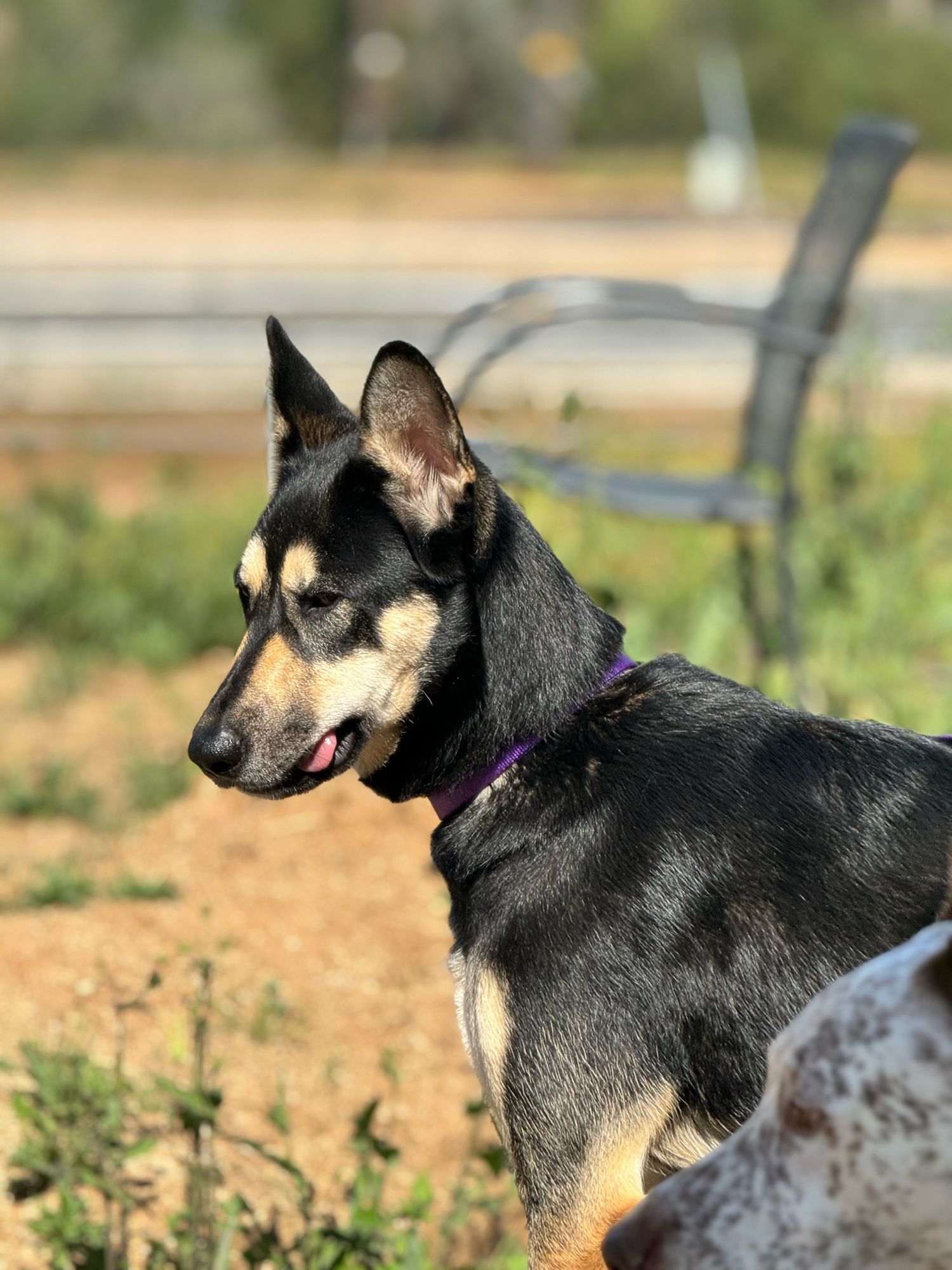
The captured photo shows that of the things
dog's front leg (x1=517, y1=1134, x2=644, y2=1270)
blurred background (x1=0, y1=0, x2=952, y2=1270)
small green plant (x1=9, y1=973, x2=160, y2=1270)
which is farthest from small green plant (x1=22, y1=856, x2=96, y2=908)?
dog's front leg (x1=517, y1=1134, x2=644, y2=1270)

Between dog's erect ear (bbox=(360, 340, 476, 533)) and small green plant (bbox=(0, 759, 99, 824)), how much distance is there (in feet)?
9.46

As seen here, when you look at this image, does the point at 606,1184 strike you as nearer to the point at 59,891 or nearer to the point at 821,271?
the point at 59,891

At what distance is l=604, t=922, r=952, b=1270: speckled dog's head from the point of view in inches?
61.5

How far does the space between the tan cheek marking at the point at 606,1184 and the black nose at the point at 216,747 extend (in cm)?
81

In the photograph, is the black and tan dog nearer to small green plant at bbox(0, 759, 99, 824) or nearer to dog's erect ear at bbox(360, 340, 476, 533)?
dog's erect ear at bbox(360, 340, 476, 533)

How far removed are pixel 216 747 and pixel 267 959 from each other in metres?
1.74

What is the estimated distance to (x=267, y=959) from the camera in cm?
421

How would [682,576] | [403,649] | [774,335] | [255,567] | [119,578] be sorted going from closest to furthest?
[403,649], [255,567], [774,335], [682,576], [119,578]

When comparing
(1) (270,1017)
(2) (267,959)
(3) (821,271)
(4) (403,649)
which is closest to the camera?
(4) (403,649)

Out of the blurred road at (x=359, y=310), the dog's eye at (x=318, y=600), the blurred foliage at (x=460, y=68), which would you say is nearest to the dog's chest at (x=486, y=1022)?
the dog's eye at (x=318, y=600)

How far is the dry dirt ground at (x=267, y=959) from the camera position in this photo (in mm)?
3633

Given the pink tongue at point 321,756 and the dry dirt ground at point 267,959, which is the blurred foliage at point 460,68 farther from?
the pink tongue at point 321,756

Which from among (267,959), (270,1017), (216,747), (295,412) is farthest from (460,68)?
(216,747)

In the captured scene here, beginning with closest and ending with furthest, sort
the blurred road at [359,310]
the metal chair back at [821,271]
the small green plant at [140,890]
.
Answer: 1. the small green plant at [140,890]
2. the metal chair back at [821,271]
3. the blurred road at [359,310]
